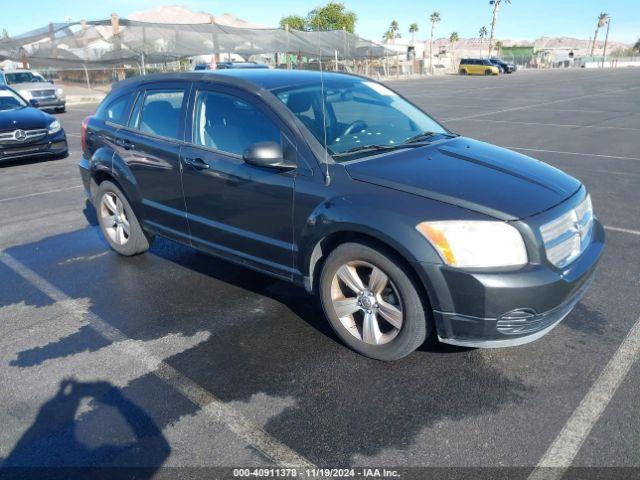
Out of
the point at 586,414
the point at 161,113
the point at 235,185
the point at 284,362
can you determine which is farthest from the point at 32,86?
the point at 586,414

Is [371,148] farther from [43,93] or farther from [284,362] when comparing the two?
[43,93]

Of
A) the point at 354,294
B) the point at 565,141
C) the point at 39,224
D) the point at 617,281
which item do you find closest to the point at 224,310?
the point at 354,294

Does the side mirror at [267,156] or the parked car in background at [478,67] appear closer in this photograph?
the side mirror at [267,156]

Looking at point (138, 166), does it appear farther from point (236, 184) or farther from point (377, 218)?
point (377, 218)

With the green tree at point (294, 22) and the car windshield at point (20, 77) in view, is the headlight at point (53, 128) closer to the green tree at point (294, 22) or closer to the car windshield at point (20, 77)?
the car windshield at point (20, 77)

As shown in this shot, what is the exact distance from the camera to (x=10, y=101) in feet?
36.1

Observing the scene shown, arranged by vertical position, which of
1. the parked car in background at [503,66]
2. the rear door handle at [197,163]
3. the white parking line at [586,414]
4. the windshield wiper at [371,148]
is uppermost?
the windshield wiper at [371,148]

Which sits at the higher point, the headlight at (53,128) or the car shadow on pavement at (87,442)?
the headlight at (53,128)

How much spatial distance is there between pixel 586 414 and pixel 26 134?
10501 millimetres

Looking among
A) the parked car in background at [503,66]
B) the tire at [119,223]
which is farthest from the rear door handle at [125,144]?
the parked car in background at [503,66]

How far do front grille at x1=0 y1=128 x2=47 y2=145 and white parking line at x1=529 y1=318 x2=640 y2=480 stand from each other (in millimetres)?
10337

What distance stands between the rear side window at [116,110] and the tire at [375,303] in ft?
9.04

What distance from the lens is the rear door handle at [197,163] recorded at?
13.3 feet

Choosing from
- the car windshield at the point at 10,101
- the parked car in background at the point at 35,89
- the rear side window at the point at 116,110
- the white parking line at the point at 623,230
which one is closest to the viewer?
the rear side window at the point at 116,110
